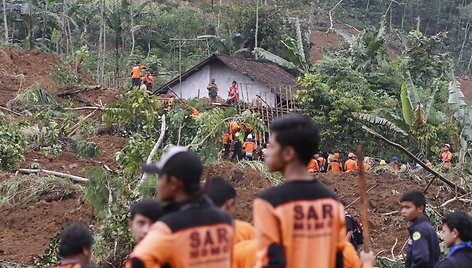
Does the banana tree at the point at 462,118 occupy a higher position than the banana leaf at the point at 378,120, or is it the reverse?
the banana leaf at the point at 378,120

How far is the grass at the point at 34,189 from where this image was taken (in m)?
13.8

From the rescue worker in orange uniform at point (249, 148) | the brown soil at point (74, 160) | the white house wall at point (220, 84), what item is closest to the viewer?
the brown soil at point (74, 160)

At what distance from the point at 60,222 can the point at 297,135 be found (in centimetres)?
963

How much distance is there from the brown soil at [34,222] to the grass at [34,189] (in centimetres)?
40

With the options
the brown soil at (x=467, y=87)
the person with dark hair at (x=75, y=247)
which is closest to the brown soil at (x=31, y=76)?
the person with dark hair at (x=75, y=247)

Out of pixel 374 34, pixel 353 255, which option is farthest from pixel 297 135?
pixel 374 34

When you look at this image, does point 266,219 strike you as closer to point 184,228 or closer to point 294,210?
point 294,210

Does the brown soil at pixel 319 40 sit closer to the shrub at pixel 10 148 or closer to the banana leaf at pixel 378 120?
the banana leaf at pixel 378 120

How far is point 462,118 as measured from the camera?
17125 millimetres

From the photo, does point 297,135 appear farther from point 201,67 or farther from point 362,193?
point 201,67

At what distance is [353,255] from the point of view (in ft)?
17.6

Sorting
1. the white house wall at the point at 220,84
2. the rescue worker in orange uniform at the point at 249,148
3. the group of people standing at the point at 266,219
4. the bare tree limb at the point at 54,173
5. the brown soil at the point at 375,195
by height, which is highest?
the white house wall at the point at 220,84

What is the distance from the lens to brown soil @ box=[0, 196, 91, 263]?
1199 cm

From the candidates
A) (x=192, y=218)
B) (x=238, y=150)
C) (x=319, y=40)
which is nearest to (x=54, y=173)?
(x=238, y=150)
